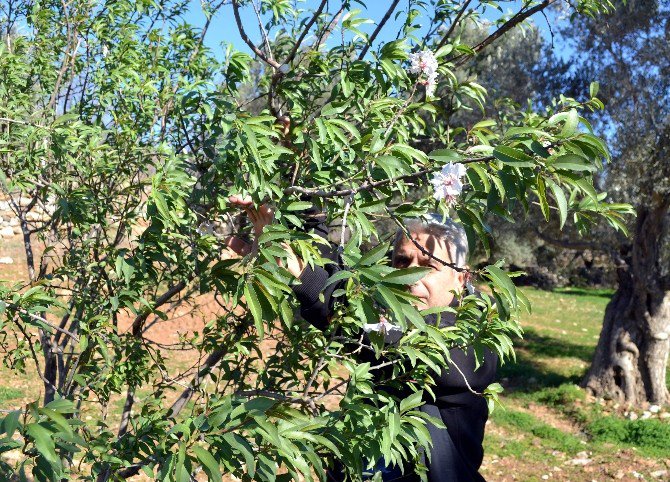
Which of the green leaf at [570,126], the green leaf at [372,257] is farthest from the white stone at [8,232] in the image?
the green leaf at [570,126]

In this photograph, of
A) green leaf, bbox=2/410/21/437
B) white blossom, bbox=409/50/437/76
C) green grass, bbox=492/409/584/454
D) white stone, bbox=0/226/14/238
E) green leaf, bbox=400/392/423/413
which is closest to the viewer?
green leaf, bbox=2/410/21/437

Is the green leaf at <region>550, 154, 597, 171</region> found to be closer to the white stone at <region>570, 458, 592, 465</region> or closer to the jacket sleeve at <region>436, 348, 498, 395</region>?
the jacket sleeve at <region>436, 348, 498, 395</region>

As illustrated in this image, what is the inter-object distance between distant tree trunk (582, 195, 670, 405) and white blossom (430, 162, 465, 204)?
27.4 ft

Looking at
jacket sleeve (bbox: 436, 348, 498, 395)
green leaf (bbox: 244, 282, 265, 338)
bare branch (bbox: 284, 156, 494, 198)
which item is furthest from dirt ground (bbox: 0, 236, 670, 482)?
green leaf (bbox: 244, 282, 265, 338)

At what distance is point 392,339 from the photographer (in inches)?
86.9

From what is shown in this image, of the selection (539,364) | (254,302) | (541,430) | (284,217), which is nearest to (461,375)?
(284,217)

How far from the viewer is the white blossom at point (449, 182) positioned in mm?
1663

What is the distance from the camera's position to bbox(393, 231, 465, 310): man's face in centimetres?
247

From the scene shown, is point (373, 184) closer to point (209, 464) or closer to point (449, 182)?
point (449, 182)

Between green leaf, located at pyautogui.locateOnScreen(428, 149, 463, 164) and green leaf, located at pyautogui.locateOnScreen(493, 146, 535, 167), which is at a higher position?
green leaf, located at pyautogui.locateOnScreen(428, 149, 463, 164)

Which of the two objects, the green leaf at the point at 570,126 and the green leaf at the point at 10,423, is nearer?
the green leaf at the point at 10,423

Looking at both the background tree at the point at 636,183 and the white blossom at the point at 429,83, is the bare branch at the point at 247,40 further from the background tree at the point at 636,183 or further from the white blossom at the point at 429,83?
the background tree at the point at 636,183

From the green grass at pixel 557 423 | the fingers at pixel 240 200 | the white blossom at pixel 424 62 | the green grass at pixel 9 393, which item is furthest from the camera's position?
the green grass at pixel 557 423

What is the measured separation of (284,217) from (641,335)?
8.81 metres
